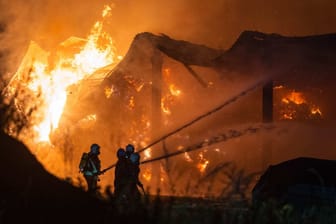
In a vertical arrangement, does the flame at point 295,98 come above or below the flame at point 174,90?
Result: below

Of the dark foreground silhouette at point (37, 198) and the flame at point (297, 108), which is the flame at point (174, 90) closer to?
the flame at point (297, 108)

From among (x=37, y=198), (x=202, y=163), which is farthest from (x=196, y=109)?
(x=37, y=198)

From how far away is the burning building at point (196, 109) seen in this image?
62.1ft

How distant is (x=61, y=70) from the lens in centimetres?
2362

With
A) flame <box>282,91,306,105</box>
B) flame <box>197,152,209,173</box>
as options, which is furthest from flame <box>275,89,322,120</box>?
flame <box>197,152,209,173</box>

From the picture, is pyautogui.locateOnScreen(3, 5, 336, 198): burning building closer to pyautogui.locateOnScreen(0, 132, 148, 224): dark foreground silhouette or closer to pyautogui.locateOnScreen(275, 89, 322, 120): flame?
pyautogui.locateOnScreen(275, 89, 322, 120): flame

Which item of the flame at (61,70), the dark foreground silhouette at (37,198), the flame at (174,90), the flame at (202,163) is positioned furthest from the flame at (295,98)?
the dark foreground silhouette at (37,198)

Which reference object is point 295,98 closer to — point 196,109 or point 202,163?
point 196,109

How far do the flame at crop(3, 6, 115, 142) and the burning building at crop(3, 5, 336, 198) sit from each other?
0.78 ft

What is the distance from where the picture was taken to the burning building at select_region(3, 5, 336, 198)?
745 inches

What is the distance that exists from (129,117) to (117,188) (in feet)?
27.3

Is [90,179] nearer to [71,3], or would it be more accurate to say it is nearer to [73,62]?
[73,62]

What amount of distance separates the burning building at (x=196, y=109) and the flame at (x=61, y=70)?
24 cm

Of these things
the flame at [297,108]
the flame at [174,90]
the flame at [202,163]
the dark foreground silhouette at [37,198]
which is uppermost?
the flame at [174,90]
